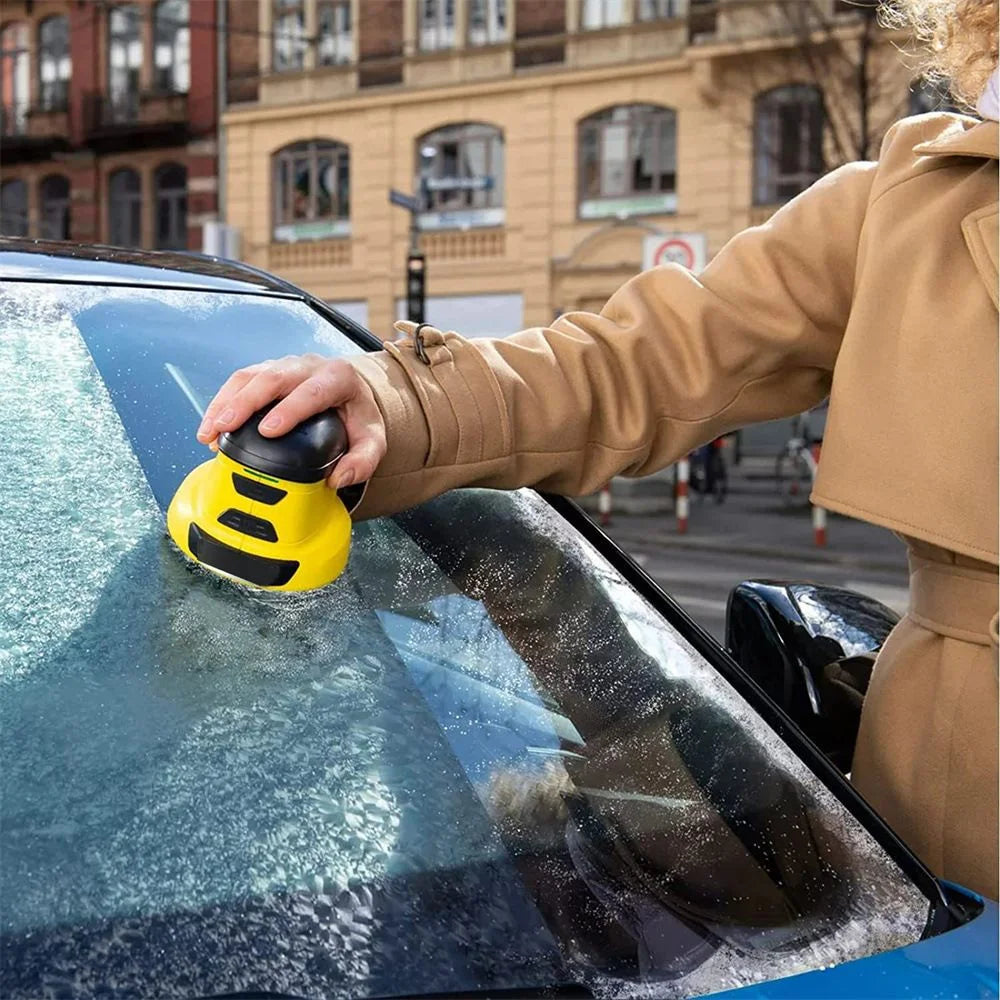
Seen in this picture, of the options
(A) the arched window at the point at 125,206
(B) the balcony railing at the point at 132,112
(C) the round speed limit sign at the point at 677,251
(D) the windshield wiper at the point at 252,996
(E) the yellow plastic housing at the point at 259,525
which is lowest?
(D) the windshield wiper at the point at 252,996

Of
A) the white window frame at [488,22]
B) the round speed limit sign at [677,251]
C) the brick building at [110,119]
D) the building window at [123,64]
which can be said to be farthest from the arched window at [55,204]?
the round speed limit sign at [677,251]

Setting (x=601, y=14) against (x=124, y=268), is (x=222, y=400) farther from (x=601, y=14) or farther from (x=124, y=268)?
(x=601, y=14)

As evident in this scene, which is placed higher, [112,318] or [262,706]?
[112,318]

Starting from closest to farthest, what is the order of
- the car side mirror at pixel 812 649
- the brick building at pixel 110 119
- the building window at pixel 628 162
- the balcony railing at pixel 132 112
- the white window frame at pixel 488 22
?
the car side mirror at pixel 812 649, the building window at pixel 628 162, the white window frame at pixel 488 22, the brick building at pixel 110 119, the balcony railing at pixel 132 112

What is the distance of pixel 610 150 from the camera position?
23.0 metres

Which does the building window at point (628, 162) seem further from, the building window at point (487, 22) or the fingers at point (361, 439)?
the fingers at point (361, 439)

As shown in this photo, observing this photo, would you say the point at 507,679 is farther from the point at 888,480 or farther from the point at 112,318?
the point at 112,318

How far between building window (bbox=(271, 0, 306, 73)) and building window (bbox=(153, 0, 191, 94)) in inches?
89.8

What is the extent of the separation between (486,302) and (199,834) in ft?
76.5

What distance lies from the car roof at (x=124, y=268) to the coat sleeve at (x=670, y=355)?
0.96 feet

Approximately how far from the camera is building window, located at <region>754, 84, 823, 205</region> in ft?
70.1

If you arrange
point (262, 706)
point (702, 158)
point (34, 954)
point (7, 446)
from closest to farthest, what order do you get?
1. point (34, 954)
2. point (262, 706)
3. point (7, 446)
4. point (702, 158)

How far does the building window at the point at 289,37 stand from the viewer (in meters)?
25.7

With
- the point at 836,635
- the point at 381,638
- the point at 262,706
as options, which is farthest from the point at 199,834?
the point at 836,635
